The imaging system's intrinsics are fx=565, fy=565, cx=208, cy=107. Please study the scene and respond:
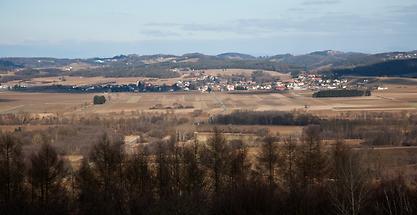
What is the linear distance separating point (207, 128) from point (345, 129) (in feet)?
36.2

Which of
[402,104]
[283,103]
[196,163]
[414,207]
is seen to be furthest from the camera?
[283,103]

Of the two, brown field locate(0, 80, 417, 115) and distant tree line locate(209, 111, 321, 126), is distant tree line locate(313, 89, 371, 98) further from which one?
distant tree line locate(209, 111, 321, 126)

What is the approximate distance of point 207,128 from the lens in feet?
153

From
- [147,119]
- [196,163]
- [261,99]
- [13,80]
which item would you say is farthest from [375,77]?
[196,163]

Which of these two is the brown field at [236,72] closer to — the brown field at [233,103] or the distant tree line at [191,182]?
the brown field at [233,103]

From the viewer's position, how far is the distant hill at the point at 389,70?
103 metres

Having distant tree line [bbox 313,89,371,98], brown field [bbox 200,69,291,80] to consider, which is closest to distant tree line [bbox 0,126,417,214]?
distant tree line [bbox 313,89,371,98]

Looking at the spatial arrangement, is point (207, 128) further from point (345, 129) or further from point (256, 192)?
point (256, 192)

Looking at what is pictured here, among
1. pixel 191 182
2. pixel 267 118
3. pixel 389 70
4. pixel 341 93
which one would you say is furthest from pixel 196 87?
pixel 191 182

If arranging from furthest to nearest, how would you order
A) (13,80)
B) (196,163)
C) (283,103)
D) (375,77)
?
1. (13,80)
2. (375,77)
3. (283,103)
4. (196,163)

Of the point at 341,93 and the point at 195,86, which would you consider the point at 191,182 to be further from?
the point at 195,86

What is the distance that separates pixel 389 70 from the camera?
10788 centimetres

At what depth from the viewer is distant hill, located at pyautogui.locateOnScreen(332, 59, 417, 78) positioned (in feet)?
339

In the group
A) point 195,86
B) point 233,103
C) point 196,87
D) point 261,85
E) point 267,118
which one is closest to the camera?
point 267,118
